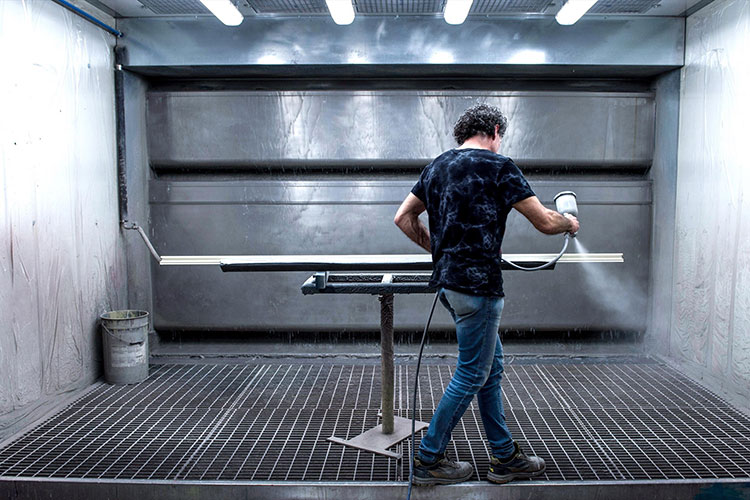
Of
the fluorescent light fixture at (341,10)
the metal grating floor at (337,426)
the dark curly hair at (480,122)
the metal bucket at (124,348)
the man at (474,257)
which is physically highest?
the fluorescent light fixture at (341,10)

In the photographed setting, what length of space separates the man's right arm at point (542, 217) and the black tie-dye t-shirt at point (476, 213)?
0.03 metres

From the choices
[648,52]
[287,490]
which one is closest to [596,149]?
[648,52]

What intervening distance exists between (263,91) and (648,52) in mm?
2997

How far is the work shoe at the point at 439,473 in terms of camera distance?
246 cm

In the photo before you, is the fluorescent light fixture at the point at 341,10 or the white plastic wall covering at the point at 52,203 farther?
the fluorescent light fixture at the point at 341,10

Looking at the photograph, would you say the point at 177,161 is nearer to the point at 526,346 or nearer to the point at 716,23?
the point at 526,346

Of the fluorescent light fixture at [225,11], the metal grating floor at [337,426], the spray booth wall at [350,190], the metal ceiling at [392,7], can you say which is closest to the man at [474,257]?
the metal grating floor at [337,426]

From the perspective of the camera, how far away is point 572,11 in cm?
369

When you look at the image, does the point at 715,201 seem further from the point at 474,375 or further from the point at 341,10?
the point at 341,10

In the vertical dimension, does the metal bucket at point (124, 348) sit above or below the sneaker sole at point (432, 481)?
above

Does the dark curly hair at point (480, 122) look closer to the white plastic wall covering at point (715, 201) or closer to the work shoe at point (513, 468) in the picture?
the work shoe at point (513, 468)

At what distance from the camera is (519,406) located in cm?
345

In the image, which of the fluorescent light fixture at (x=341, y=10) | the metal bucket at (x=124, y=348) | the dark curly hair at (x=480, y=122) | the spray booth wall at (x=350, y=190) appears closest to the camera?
the dark curly hair at (x=480, y=122)

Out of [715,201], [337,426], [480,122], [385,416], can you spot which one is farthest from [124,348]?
[715,201]
